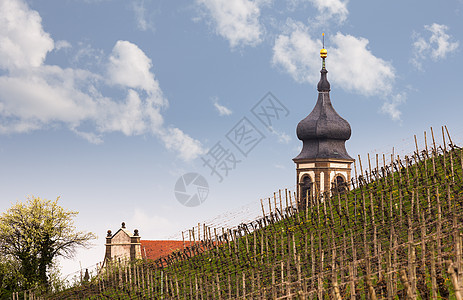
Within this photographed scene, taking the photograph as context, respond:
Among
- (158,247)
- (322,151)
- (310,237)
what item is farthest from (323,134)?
(310,237)

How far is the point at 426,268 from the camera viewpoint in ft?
59.5

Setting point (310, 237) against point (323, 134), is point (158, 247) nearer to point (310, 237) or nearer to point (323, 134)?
point (323, 134)

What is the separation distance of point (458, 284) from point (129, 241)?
36549 mm

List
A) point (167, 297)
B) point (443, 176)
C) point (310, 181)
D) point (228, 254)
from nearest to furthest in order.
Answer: point (167, 297) → point (443, 176) → point (228, 254) → point (310, 181)

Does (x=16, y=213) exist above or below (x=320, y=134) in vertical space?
below

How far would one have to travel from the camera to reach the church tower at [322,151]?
47.5 meters

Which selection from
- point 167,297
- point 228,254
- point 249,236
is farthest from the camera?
point 249,236

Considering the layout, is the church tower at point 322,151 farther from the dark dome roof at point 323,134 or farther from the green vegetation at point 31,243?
the green vegetation at point 31,243

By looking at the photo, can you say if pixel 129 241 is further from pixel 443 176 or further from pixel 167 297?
pixel 443 176

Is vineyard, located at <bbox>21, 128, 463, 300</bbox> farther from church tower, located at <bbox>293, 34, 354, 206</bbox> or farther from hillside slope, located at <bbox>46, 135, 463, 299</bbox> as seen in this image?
church tower, located at <bbox>293, 34, 354, 206</bbox>

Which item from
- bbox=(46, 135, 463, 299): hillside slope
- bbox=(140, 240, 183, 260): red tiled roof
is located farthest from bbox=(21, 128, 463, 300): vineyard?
bbox=(140, 240, 183, 260): red tiled roof

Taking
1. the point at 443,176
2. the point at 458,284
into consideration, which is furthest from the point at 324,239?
the point at 458,284

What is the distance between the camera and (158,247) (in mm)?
50625

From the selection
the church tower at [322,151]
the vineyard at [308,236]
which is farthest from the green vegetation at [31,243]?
the church tower at [322,151]
